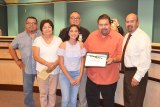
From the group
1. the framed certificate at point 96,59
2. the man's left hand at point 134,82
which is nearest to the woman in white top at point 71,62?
the framed certificate at point 96,59

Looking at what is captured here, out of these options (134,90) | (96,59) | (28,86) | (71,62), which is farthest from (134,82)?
(28,86)

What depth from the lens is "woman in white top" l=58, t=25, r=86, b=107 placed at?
3.34 m

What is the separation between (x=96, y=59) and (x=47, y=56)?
0.67 meters

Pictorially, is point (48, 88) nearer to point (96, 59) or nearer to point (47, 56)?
point (47, 56)

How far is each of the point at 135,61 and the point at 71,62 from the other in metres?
0.82

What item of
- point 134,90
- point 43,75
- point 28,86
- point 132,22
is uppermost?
point 132,22

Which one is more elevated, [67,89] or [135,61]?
[135,61]

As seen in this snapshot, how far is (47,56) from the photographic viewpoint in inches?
136

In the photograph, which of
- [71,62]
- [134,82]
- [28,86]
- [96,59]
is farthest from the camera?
[28,86]

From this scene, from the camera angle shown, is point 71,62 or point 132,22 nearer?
point 132,22

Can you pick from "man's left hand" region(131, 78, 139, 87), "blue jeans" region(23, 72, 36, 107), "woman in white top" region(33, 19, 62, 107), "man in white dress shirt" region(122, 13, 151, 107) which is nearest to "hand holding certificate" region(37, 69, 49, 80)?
"woman in white top" region(33, 19, 62, 107)

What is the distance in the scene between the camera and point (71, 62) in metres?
3.36

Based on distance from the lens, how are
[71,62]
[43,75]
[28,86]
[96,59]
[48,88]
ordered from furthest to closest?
[28,86] < [48,88] < [43,75] < [71,62] < [96,59]

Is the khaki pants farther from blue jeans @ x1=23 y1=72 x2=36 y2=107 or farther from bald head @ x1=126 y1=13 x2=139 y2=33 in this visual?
bald head @ x1=126 y1=13 x2=139 y2=33
